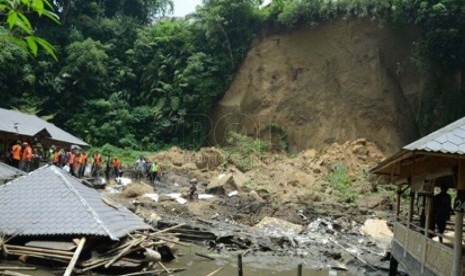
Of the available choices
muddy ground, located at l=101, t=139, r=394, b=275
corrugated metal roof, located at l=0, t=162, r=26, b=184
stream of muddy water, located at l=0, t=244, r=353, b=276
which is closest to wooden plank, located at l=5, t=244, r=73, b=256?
stream of muddy water, located at l=0, t=244, r=353, b=276

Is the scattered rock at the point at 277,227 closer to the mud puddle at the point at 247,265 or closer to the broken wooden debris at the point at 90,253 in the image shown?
the mud puddle at the point at 247,265

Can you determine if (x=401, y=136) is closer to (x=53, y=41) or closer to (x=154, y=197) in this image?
(x=154, y=197)

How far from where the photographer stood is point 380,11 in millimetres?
35656

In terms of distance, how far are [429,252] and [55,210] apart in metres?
8.75

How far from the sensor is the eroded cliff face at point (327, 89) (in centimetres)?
3581

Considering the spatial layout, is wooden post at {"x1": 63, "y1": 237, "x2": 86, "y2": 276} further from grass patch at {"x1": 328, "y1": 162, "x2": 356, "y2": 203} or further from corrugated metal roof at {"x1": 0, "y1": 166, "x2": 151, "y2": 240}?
grass patch at {"x1": 328, "y1": 162, "x2": 356, "y2": 203}

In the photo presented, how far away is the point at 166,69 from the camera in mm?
43531

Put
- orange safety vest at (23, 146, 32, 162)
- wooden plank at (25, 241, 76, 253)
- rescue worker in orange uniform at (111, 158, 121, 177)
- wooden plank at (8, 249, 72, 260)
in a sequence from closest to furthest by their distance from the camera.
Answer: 1. wooden plank at (8, 249, 72, 260)
2. wooden plank at (25, 241, 76, 253)
3. orange safety vest at (23, 146, 32, 162)
4. rescue worker in orange uniform at (111, 158, 121, 177)

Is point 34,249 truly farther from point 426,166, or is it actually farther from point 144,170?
point 144,170

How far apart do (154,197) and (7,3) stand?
2291 cm

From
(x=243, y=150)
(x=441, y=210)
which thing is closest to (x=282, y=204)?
(x=243, y=150)

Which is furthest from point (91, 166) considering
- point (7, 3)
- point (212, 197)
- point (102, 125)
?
point (7, 3)

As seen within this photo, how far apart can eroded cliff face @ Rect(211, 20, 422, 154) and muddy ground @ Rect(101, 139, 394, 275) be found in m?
2.28

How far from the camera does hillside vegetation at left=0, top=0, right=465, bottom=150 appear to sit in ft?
113
